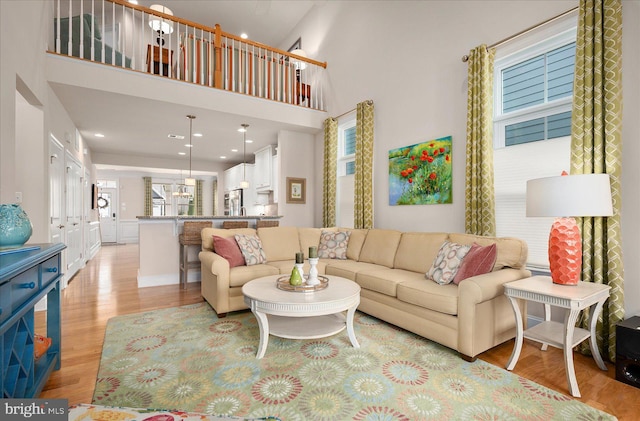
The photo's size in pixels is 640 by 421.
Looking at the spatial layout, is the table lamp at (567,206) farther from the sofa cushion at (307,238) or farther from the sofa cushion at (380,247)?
the sofa cushion at (307,238)

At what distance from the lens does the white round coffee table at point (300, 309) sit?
2234mm

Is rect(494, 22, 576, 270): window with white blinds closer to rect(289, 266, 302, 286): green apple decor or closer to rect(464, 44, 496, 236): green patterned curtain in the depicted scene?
rect(464, 44, 496, 236): green patterned curtain

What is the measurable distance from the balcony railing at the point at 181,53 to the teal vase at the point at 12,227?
3.04 metres

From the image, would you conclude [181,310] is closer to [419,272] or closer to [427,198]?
[419,272]

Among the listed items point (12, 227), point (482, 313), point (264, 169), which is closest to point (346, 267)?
point (482, 313)

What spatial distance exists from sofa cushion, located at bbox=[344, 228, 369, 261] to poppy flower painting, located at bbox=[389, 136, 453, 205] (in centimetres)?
67

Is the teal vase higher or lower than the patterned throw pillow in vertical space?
higher

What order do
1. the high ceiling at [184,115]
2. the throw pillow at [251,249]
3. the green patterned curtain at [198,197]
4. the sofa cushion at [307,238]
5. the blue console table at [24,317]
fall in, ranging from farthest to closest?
the green patterned curtain at [198,197] < the high ceiling at [184,115] < the sofa cushion at [307,238] < the throw pillow at [251,249] < the blue console table at [24,317]

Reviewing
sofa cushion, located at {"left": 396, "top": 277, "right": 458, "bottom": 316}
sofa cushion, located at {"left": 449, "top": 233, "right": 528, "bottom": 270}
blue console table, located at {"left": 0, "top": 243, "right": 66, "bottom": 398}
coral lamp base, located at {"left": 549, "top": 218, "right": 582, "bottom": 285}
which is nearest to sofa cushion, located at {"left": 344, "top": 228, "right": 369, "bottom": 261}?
sofa cushion, located at {"left": 396, "top": 277, "right": 458, "bottom": 316}

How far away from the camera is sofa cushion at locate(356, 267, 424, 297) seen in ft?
9.47

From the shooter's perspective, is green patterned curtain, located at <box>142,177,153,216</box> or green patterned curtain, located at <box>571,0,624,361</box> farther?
green patterned curtain, located at <box>142,177,153,216</box>

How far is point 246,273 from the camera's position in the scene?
3.32 m

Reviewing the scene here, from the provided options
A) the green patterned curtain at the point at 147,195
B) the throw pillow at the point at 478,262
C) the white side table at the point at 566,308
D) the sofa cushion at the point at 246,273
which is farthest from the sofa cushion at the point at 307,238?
the green patterned curtain at the point at 147,195

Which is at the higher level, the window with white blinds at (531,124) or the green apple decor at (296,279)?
the window with white blinds at (531,124)
